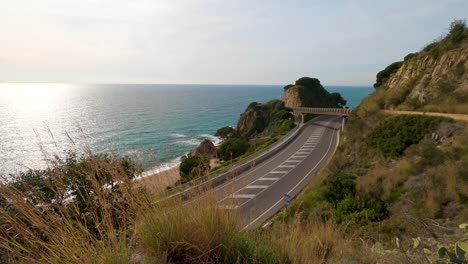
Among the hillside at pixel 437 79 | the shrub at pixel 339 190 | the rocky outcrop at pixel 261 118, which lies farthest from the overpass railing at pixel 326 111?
the shrub at pixel 339 190

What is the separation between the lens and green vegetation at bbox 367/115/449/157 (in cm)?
1658

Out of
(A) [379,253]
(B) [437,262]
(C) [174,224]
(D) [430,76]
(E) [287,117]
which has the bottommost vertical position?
(E) [287,117]

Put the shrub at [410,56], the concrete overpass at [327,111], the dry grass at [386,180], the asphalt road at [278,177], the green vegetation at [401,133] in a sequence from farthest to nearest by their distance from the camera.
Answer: the concrete overpass at [327,111] < the shrub at [410,56] < the green vegetation at [401,133] < the asphalt road at [278,177] < the dry grass at [386,180]

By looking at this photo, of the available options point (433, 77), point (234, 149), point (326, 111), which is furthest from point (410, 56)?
point (234, 149)

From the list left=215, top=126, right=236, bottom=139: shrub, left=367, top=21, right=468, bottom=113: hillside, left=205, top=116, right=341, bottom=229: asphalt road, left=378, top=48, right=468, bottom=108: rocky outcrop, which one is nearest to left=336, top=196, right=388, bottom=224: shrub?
left=205, top=116, right=341, bottom=229: asphalt road

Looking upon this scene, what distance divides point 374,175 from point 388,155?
4.72 m

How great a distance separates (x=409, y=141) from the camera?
16750 millimetres

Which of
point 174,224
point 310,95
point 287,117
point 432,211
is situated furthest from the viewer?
point 310,95

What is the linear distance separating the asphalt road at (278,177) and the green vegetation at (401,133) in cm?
636

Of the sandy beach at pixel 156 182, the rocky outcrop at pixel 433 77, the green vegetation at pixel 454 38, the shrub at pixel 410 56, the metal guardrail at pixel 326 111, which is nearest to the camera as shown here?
the sandy beach at pixel 156 182

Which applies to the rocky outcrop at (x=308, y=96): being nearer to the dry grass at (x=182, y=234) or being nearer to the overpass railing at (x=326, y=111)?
the overpass railing at (x=326, y=111)

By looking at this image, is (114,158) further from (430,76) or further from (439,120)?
(430,76)

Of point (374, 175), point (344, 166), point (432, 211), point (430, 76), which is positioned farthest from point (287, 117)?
point (432, 211)

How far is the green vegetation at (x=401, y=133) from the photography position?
1658 cm
